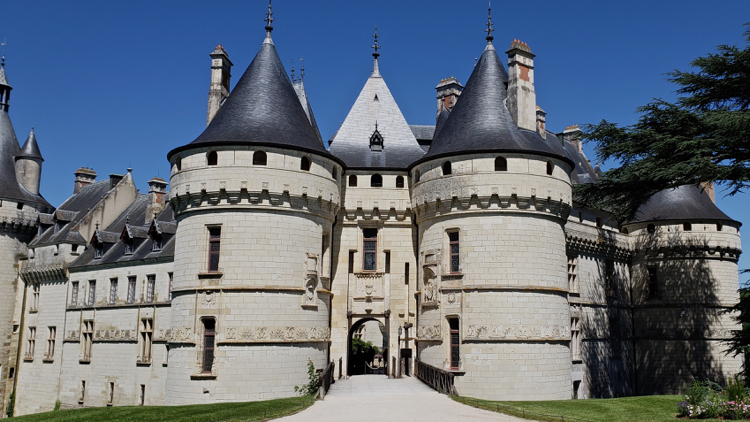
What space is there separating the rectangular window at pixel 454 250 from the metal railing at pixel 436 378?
338 cm

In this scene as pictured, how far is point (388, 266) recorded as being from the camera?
26203 mm

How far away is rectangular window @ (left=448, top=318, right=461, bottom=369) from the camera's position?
74.0ft

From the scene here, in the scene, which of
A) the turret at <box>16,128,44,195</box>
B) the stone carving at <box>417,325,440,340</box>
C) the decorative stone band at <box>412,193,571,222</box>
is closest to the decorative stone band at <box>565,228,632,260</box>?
the decorative stone band at <box>412,193,571,222</box>

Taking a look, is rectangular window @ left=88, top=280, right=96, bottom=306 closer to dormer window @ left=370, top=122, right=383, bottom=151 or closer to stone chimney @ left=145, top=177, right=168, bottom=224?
stone chimney @ left=145, top=177, right=168, bottom=224

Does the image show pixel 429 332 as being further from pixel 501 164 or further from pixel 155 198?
pixel 155 198

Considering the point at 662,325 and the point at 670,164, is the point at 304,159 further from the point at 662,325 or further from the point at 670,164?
the point at 662,325

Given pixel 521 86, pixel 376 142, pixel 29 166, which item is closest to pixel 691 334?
pixel 521 86

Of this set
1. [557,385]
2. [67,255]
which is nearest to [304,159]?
[557,385]

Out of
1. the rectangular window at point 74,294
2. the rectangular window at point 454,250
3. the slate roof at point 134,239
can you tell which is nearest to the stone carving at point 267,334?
the rectangular window at point 454,250

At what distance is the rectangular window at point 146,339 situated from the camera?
29969mm

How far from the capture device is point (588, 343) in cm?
3064

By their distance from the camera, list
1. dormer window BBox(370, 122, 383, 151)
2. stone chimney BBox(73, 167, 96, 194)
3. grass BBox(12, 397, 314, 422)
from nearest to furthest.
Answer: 1. grass BBox(12, 397, 314, 422)
2. dormer window BBox(370, 122, 383, 151)
3. stone chimney BBox(73, 167, 96, 194)

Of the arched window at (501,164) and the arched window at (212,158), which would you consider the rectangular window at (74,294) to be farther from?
the arched window at (501,164)

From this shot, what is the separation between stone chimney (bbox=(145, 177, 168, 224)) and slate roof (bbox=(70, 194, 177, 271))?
43cm
